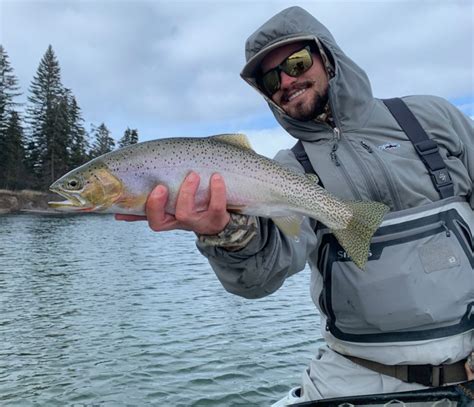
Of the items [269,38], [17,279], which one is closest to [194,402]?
[269,38]

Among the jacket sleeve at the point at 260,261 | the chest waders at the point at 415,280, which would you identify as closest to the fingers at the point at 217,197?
the jacket sleeve at the point at 260,261

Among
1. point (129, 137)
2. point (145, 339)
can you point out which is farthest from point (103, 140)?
point (145, 339)

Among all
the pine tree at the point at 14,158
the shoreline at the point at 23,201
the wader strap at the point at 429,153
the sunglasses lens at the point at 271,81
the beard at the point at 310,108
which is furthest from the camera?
the pine tree at the point at 14,158

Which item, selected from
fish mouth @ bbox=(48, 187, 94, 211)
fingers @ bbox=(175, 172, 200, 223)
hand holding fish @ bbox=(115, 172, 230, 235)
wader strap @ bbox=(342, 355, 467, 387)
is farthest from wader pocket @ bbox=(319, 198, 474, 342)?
fish mouth @ bbox=(48, 187, 94, 211)

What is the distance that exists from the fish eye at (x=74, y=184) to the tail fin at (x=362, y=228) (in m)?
1.68

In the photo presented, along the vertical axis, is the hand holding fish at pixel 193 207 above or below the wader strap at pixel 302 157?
below

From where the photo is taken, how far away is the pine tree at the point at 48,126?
243ft

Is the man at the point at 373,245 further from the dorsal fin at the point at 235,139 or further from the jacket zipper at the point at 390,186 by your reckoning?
the dorsal fin at the point at 235,139

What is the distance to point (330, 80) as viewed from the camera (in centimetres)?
377

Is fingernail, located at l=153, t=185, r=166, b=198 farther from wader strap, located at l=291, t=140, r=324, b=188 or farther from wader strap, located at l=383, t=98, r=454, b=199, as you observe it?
wader strap, located at l=383, t=98, r=454, b=199

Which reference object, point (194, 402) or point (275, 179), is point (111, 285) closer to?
point (194, 402)

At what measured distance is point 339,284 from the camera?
342cm

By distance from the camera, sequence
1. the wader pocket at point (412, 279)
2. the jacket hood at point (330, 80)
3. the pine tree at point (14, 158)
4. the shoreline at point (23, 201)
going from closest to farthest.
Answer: the wader pocket at point (412, 279)
the jacket hood at point (330, 80)
the shoreline at point (23, 201)
the pine tree at point (14, 158)

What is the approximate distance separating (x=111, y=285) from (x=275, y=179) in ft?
51.3
